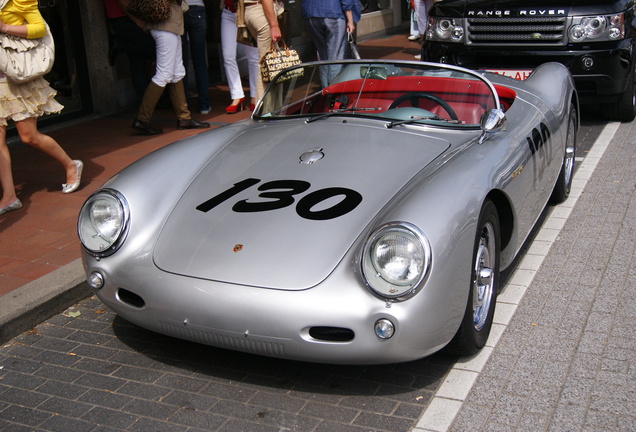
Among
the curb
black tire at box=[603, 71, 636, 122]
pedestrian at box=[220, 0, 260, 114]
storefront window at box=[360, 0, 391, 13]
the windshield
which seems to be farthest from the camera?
storefront window at box=[360, 0, 391, 13]

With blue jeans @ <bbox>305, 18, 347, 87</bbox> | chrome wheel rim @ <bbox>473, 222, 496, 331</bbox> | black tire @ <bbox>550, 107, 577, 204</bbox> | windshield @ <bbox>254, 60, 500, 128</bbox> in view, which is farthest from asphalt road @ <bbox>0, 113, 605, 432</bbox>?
blue jeans @ <bbox>305, 18, 347, 87</bbox>

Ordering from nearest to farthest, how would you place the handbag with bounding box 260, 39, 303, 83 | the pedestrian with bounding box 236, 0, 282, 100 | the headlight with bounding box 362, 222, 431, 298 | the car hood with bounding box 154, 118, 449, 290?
the headlight with bounding box 362, 222, 431, 298, the car hood with bounding box 154, 118, 449, 290, the handbag with bounding box 260, 39, 303, 83, the pedestrian with bounding box 236, 0, 282, 100

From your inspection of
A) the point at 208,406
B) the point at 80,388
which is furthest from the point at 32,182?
the point at 208,406

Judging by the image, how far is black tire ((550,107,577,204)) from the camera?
19.1ft

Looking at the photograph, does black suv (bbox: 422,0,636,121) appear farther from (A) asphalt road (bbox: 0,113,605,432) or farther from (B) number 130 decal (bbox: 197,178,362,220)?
(A) asphalt road (bbox: 0,113,605,432)

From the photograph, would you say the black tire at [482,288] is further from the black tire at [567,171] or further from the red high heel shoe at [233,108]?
the red high heel shoe at [233,108]

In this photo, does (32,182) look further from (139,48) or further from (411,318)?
(411,318)

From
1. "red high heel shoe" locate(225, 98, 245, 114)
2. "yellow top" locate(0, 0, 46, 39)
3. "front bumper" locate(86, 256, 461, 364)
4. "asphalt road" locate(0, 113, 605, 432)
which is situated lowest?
"asphalt road" locate(0, 113, 605, 432)

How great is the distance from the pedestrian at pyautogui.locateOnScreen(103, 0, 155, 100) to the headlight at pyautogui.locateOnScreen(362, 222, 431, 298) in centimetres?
576

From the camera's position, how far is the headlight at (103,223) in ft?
12.6

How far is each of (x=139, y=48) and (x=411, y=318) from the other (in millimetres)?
6352

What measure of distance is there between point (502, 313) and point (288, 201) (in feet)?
4.30

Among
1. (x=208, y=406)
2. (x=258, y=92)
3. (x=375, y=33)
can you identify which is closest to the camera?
(x=208, y=406)

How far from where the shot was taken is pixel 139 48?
8.74m
